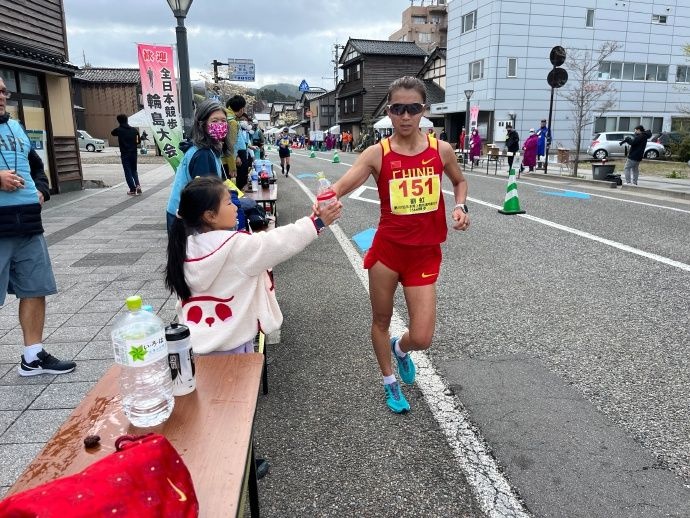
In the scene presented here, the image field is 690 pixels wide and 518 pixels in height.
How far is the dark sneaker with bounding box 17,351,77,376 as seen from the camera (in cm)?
374

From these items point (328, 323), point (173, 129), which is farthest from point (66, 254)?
point (328, 323)

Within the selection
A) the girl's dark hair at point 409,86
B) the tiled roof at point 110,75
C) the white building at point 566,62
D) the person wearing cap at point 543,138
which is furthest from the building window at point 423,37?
the girl's dark hair at point 409,86

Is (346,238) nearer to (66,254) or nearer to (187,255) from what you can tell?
(66,254)

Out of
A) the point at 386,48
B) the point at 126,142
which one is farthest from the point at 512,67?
the point at 126,142

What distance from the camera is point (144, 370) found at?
70.1 inches

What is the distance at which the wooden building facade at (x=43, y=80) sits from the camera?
1137 centimetres

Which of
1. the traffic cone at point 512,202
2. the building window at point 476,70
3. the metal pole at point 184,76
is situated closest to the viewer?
the metal pole at point 184,76

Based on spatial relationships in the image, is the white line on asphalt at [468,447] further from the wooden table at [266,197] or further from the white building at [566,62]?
the white building at [566,62]

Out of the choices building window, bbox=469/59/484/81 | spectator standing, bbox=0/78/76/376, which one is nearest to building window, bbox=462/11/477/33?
building window, bbox=469/59/484/81

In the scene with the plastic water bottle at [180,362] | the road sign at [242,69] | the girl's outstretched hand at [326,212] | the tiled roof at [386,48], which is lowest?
the plastic water bottle at [180,362]

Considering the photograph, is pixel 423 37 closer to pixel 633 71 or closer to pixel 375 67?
pixel 375 67

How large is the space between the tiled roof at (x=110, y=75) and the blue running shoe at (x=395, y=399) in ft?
151

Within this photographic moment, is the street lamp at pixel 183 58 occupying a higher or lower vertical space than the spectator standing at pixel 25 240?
higher

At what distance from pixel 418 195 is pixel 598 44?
3916 cm
